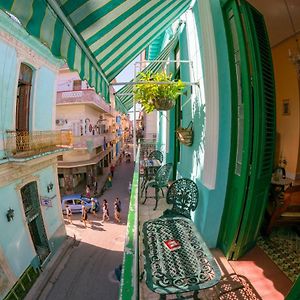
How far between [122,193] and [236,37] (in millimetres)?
18010

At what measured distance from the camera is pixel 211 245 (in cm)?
410

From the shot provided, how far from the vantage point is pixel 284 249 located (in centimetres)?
390

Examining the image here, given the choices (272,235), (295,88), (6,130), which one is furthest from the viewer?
(6,130)

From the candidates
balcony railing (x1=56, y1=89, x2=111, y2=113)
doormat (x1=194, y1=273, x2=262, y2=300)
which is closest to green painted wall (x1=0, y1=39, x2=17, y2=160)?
doormat (x1=194, y1=273, x2=262, y2=300)

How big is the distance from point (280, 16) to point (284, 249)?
4.38m

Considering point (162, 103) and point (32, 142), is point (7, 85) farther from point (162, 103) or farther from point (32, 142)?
point (162, 103)

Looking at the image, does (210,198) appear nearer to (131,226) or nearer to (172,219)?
(172,219)

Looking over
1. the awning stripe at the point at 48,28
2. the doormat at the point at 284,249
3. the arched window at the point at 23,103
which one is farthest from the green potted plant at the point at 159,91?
the arched window at the point at 23,103

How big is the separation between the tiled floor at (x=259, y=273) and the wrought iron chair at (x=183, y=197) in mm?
793

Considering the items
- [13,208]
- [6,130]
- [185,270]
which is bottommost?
[13,208]

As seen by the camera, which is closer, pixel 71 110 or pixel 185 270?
pixel 185 270

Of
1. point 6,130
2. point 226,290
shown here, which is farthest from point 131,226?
point 6,130

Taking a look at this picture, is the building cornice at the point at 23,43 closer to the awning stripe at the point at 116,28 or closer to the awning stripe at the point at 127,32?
the awning stripe at the point at 127,32

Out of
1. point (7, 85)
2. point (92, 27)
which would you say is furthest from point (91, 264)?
point (92, 27)
